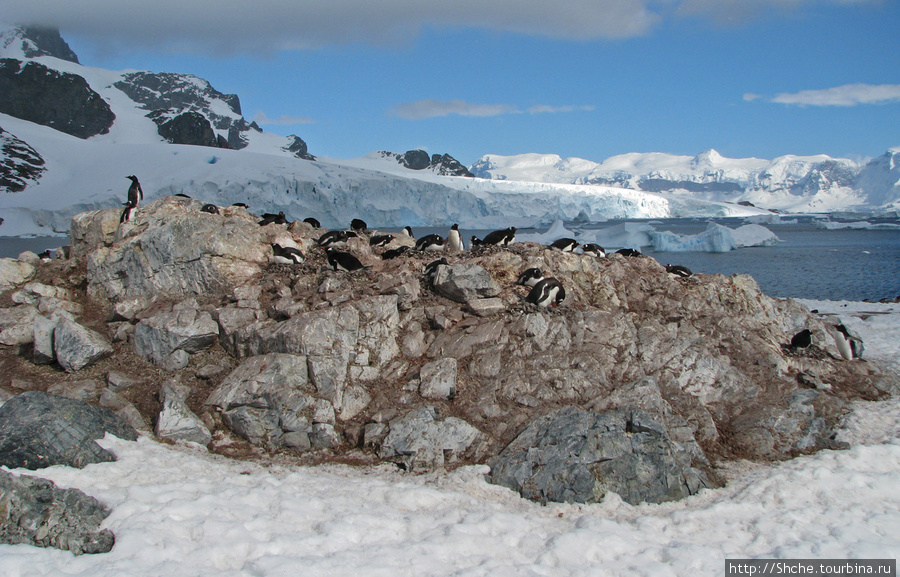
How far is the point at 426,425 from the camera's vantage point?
318 inches

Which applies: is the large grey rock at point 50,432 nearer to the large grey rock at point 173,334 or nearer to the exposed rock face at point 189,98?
the large grey rock at point 173,334

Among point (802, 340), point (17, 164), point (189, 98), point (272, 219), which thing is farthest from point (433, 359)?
point (189, 98)

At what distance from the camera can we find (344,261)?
35.2 ft

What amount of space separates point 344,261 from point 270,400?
3.24 metres

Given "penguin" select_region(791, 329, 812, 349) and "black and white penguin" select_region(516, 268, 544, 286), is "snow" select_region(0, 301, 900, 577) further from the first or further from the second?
"black and white penguin" select_region(516, 268, 544, 286)

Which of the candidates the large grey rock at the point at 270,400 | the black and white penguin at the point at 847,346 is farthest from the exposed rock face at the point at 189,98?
the black and white penguin at the point at 847,346

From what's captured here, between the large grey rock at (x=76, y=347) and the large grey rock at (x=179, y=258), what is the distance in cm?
152

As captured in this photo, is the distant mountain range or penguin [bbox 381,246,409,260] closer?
penguin [bbox 381,246,409,260]

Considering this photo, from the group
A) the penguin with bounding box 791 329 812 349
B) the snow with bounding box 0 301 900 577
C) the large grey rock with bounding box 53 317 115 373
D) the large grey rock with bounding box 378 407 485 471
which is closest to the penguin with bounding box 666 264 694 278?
the penguin with bounding box 791 329 812 349

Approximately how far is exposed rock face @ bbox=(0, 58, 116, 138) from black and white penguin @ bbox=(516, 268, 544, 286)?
4797 inches

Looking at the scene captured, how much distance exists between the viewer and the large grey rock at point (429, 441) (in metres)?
7.77

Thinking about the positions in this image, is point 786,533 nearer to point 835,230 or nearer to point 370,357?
point 370,357

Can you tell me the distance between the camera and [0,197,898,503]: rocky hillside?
792 cm

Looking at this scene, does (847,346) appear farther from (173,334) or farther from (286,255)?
(173,334)
